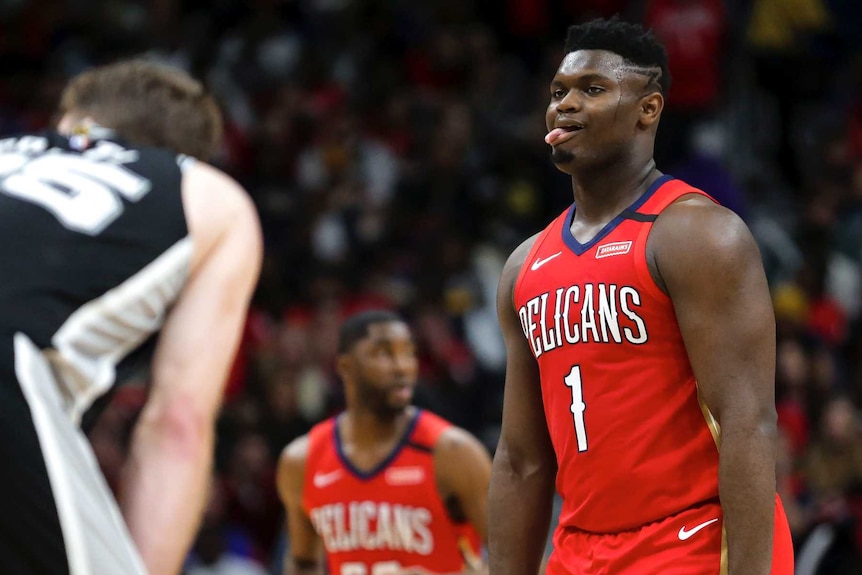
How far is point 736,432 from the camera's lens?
3.47m

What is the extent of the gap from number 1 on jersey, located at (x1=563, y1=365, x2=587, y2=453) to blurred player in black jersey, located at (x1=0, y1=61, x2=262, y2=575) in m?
1.33

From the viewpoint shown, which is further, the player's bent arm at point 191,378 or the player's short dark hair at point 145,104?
the player's short dark hair at point 145,104

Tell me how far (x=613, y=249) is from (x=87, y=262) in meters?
1.62

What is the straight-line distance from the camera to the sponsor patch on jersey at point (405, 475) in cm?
631

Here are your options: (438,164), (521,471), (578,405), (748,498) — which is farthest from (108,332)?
(438,164)

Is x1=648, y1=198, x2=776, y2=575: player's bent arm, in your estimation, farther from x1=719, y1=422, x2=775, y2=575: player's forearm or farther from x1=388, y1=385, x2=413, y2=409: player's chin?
x1=388, y1=385, x2=413, y2=409: player's chin

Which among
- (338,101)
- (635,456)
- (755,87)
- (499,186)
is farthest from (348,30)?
(635,456)

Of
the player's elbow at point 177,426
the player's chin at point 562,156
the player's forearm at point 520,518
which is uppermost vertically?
the player's chin at point 562,156

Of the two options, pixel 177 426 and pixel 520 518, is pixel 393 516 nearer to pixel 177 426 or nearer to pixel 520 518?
pixel 520 518

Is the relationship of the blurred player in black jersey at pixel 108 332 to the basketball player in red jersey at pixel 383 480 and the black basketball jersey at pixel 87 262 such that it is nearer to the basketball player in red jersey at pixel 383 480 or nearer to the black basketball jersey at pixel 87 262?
the black basketball jersey at pixel 87 262

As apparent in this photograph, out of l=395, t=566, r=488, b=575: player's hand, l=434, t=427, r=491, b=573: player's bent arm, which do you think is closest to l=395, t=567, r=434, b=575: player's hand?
l=395, t=566, r=488, b=575: player's hand

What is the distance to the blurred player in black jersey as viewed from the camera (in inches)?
97.7

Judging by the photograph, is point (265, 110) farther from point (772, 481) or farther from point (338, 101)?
point (772, 481)

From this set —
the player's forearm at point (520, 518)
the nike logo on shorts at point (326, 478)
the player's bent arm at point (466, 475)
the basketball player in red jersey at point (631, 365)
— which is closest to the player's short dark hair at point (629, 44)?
the basketball player in red jersey at point (631, 365)
